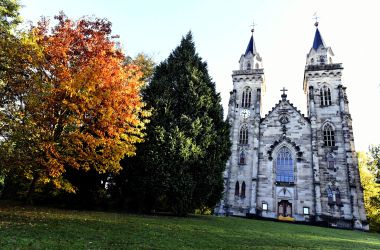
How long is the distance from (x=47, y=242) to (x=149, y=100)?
14252 millimetres

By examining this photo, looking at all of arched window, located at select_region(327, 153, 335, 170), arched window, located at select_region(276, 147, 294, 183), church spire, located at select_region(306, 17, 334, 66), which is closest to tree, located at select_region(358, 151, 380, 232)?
arched window, located at select_region(327, 153, 335, 170)

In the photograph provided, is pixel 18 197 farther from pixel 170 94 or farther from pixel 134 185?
pixel 170 94

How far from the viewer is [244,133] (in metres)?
40.3

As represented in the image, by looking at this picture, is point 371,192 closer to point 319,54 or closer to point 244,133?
point 244,133

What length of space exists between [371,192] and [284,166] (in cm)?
1440

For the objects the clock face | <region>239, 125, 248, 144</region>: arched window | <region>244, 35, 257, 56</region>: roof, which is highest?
<region>244, 35, 257, 56</region>: roof

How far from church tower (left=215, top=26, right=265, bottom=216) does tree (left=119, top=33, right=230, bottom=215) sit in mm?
15321

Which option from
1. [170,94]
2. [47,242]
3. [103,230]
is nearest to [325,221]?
[170,94]

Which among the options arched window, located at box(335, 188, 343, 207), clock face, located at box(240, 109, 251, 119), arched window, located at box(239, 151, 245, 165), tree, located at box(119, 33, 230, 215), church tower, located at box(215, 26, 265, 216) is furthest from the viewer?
clock face, located at box(240, 109, 251, 119)

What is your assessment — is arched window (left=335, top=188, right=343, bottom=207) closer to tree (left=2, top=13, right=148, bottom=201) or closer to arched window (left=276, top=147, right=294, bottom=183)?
arched window (left=276, top=147, right=294, bottom=183)

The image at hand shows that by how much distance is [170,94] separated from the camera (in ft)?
71.3

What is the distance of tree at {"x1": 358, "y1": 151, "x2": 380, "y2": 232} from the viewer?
37.1 m

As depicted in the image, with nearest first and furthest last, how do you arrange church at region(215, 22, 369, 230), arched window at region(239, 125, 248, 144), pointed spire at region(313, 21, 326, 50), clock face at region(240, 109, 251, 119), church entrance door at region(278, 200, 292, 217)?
1. church at region(215, 22, 369, 230)
2. church entrance door at region(278, 200, 292, 217)
3. arched window at region(239, 125, 248, 144)
4. clock face at region(240, 109, 251, 119)
5. pointed spire at region(313, 21, 326, 50)

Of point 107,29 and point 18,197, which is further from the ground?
point 107,29
